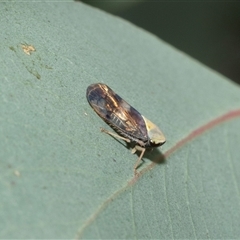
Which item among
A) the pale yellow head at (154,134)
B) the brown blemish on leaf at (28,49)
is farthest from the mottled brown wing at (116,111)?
the brown blemish on leaf at (28,49)

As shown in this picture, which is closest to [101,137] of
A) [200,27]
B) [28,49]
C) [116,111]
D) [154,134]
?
[116,111]

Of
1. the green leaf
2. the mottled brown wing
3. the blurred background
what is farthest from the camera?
the blurred background

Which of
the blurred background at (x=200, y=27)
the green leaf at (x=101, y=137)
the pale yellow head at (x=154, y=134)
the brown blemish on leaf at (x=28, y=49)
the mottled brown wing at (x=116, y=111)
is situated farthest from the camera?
the blurred background at (x=200, y=27)

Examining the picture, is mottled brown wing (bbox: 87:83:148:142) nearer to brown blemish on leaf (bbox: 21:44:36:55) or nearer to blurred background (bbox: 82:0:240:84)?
brown blemish on leaf (bbox: 21:44:36:55)

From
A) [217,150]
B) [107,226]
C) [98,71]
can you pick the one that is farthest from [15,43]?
[217,150]

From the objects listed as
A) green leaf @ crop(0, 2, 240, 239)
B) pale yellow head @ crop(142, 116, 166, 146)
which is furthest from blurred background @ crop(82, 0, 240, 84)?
pale yellow head @ crop(142, 116, 166, 146)

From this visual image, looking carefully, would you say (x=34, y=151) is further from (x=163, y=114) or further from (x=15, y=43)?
(x=163, y=114)

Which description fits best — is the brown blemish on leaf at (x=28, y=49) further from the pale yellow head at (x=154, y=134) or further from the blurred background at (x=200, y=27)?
the blurred background at (x=200, y=27)
